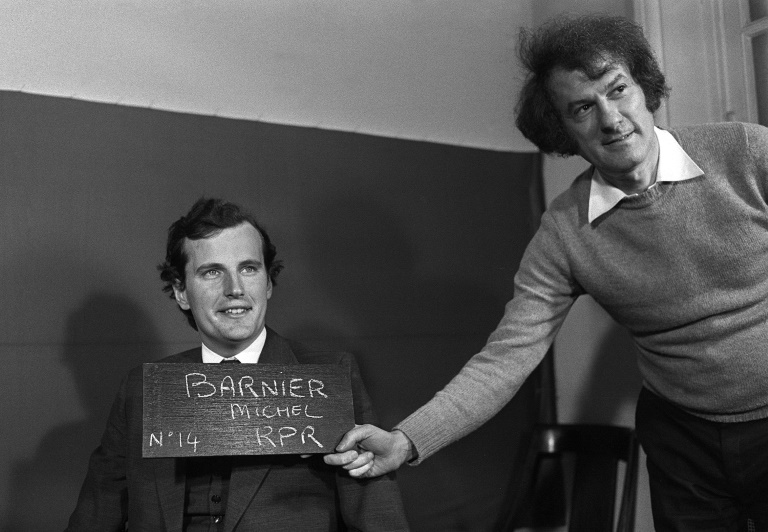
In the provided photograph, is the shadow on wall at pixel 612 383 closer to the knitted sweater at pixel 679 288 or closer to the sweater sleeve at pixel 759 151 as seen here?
the knitted sweater at pixel 679 288

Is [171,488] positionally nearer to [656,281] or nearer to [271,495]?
[271,495]

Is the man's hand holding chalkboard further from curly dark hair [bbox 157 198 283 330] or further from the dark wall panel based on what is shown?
the dark wall panel

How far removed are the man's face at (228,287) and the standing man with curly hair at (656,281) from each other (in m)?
0.38

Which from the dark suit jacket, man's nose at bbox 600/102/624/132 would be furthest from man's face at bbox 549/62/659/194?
the dark suit jacket

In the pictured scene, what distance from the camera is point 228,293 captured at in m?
1.75

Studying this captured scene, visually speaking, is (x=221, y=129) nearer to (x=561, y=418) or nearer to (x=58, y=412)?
(x=58, y=412)

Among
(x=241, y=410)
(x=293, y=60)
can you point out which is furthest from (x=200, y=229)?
(x=293, y=60)

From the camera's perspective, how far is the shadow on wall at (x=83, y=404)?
7.39ft

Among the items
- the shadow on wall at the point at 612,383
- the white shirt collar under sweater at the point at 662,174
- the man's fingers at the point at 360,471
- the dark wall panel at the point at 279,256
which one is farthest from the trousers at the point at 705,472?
the dark wall panel at the point at 279,256

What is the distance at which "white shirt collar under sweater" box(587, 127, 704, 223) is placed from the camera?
168 centimetres

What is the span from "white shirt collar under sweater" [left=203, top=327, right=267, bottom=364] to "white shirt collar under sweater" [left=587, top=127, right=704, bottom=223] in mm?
764

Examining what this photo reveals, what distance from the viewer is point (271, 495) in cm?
165

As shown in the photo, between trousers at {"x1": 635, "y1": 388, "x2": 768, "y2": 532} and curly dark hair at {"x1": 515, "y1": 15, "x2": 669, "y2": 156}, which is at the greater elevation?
curly dark hair at {"x1": 515, "y1": 15, "x2": 669, "y2": 156}

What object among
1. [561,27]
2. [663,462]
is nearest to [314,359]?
[663,462]
